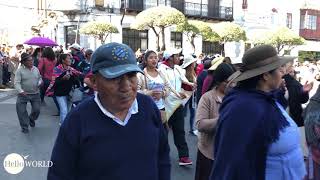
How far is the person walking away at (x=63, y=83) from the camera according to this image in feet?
31.7

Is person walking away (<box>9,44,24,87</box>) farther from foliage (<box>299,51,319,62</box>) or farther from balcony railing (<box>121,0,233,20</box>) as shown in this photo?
foliage (<box>299,51,319,62</box>)

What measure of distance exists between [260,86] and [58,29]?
3295cm

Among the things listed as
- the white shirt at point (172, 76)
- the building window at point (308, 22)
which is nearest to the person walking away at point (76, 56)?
the white shirt at point (172, 76)

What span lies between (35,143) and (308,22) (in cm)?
4802

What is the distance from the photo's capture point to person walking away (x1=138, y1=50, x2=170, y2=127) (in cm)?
649

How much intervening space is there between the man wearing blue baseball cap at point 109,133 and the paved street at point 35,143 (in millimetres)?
4006

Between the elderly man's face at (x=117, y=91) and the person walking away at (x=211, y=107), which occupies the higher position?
the elderly man's face at (x=117, y=91)

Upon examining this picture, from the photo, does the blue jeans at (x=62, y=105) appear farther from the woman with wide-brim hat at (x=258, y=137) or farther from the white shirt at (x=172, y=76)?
the woman with wide-brim hat at (x=258, y=137)

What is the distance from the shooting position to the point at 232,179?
287 centimetres

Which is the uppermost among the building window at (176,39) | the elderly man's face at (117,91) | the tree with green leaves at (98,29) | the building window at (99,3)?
the building window at (99,3)

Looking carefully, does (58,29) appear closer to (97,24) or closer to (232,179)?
(97,24)

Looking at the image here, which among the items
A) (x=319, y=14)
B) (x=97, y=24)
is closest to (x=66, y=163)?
(x=97, y=24)

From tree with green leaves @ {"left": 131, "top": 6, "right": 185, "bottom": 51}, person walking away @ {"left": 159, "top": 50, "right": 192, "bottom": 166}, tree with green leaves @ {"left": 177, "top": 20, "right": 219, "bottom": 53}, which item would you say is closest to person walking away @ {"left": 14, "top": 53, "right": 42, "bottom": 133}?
person walking away @ {"left": 159, "top": 50, "right": 192, "bottom": 166}

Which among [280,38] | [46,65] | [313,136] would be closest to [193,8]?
[280,38]
